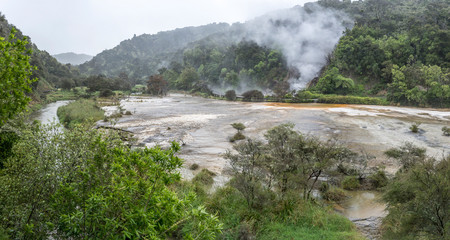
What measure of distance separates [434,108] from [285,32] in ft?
182

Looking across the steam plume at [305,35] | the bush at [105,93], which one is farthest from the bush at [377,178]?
the bush at [105,93]

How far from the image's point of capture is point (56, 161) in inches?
155

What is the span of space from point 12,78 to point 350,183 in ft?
37.7

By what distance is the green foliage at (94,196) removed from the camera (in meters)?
3.27

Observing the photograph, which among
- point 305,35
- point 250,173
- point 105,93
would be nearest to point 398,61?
point 305,35

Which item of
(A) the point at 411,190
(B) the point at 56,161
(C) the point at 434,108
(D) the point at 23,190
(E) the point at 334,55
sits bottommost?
(C) the point at 434,108

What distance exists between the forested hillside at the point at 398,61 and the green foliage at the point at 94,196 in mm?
41753

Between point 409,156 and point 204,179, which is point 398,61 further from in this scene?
point 204,179

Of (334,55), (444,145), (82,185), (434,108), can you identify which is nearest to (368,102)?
(434,108)

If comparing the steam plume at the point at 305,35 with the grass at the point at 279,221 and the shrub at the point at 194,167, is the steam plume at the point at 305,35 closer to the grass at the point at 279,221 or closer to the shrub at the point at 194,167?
the shrub at the point at 194,167

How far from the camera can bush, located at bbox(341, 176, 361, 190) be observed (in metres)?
10.8

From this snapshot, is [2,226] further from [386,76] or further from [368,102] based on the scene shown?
[386,76]

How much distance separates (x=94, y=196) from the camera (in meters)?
3.11

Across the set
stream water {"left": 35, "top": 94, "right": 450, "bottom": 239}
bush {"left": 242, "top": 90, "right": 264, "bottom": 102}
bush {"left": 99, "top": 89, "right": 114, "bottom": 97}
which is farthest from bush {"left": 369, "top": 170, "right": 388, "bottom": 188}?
bush {"left": 99, "top": 89, "right": 114, "bottom": 97}
